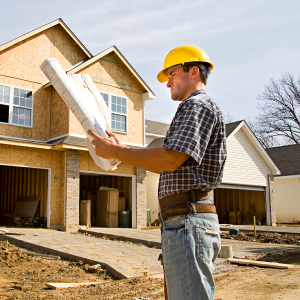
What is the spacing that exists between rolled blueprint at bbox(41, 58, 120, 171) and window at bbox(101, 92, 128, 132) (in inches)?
600

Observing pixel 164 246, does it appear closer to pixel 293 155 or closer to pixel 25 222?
pixel 25 222

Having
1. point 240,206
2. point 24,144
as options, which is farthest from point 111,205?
point 240,206

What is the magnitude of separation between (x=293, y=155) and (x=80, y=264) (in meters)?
25.3

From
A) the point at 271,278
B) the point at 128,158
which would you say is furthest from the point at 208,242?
the point at 271,278

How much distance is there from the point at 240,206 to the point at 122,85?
1373 cm

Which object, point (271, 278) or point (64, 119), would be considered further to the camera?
point (64, 119)

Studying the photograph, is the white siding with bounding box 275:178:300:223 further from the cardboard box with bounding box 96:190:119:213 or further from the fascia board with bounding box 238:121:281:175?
the cardboard box with bounding box 96:190:119:213

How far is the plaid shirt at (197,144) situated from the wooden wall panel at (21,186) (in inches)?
632

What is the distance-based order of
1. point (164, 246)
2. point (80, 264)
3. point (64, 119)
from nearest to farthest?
1. point (164, 246)
2. point (80, 264)
3. point (64, 119)

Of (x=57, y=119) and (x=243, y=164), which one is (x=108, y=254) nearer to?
(x=57, y=119)

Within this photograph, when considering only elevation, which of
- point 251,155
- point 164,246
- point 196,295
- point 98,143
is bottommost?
point 196,295

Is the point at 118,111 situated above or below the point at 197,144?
above

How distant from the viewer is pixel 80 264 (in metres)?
8.31

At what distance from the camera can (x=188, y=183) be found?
2207 mm
